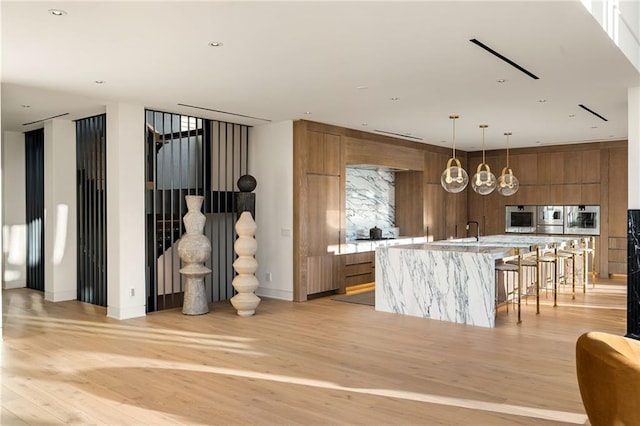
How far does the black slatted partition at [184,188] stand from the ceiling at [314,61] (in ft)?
1.28

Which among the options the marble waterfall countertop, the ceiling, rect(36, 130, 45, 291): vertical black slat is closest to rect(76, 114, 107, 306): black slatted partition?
the ceiling

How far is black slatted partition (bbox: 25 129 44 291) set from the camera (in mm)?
8523

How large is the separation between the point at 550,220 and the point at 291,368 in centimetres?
814

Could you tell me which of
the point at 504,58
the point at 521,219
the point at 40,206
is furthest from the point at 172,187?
the point at 521,219

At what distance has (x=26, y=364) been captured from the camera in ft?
15.1

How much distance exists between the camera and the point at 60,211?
305 inches

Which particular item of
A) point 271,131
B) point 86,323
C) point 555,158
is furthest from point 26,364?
point 555,158

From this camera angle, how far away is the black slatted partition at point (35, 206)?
8523 millimetres

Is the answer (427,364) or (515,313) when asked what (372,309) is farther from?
(427,364)

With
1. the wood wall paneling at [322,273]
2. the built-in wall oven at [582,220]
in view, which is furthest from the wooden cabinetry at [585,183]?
the wood wall paneling at [322,273]

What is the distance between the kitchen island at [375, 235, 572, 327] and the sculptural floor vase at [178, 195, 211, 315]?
225cm

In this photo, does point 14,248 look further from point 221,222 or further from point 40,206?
point 221,222

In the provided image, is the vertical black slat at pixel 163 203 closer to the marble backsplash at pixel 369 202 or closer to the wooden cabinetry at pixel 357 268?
the wooden cabinetry at pixel 357 268

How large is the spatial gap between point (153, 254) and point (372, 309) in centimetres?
295
